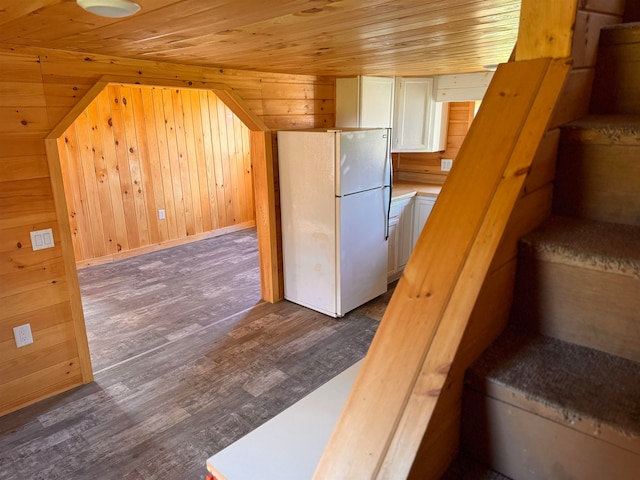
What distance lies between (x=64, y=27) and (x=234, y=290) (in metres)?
2.94

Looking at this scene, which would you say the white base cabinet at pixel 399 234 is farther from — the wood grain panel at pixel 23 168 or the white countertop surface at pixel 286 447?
the white countertop surface at pixel 286 447

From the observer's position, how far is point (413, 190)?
4.59 m

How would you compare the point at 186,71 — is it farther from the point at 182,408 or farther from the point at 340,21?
the point at 182,408

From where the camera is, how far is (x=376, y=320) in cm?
373

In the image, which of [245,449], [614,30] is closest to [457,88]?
[614,30]

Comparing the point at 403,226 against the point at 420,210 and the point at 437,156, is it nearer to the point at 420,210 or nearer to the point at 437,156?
the point at 420,210

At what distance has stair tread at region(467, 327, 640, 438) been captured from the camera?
725 millimetres

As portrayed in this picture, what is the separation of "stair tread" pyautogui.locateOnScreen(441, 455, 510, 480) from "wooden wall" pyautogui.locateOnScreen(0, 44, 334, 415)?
2592 mm

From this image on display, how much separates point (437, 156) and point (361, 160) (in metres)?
1.78

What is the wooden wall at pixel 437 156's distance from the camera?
4.81 metres

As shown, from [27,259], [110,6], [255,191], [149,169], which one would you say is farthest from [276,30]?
[149,169]

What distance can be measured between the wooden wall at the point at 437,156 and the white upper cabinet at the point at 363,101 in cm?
89

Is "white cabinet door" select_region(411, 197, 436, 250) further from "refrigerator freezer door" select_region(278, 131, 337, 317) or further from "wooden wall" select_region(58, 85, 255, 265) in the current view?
"wooden wall" select_region(58, 85, 255, 265)

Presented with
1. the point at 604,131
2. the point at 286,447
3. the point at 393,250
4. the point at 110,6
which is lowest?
the point at 393,250
